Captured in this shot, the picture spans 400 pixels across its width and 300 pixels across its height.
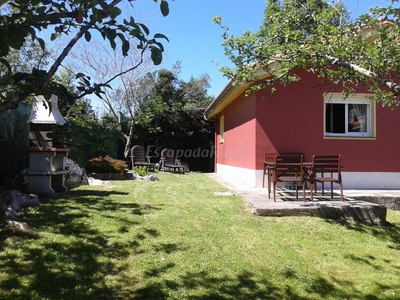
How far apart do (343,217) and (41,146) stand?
592 cm

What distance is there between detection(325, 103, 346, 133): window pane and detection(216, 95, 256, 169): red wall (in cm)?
205

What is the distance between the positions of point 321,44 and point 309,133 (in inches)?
168

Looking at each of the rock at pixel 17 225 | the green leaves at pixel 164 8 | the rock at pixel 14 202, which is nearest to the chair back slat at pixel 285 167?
the rock at pixel 17 225

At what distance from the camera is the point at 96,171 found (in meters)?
10.4

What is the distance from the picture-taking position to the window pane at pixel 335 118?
8.60 m

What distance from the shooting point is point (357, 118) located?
8.73 m

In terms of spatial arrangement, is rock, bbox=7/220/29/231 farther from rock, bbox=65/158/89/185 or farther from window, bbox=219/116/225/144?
window, bbox=219/116/225/144

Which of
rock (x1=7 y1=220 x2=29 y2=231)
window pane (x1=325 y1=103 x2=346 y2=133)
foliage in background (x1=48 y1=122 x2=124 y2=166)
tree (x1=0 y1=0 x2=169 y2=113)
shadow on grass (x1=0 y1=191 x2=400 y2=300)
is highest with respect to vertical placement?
window pane (x1=325 y1=103 x2=346 y2=133)

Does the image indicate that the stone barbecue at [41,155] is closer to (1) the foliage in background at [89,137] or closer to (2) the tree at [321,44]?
(2) the tree at [321,44]

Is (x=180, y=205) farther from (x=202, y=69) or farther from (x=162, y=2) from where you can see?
(x=202, y=69)

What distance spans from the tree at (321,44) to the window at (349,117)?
10.4 feet

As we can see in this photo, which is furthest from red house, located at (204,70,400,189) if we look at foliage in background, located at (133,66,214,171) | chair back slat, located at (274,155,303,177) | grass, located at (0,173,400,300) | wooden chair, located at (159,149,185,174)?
foliage in background, located at (133,66,214,171)

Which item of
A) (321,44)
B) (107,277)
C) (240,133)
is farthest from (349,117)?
(107,277)

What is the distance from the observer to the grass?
303cm
